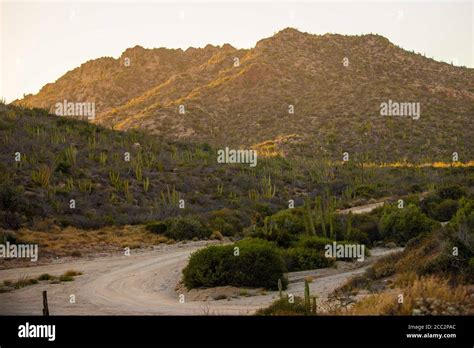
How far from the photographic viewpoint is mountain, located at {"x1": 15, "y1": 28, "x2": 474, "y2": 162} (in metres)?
59.2

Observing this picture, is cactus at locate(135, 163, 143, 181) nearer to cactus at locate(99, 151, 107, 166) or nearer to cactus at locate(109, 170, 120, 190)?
cactus at locate(109, 170, 120, 190)

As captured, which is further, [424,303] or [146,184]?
[146,184]

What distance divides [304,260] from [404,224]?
590 cm

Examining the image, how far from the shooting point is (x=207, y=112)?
72.5 m

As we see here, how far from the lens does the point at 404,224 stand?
2156cm

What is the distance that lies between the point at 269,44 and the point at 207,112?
69.8ft

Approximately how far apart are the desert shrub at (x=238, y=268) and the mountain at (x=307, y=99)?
1489 inches

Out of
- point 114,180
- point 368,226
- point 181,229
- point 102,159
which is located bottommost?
point 181,229

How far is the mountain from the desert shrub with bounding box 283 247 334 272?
3653cm

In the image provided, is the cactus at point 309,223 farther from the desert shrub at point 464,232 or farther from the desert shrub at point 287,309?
the desert shrub at point 287,309

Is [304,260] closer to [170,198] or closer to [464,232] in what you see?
[464,232]

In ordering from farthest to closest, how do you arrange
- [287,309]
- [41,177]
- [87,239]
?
[41,177], [87,239], [287,309]

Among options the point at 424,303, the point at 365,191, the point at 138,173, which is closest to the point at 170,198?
the point at 138,173
